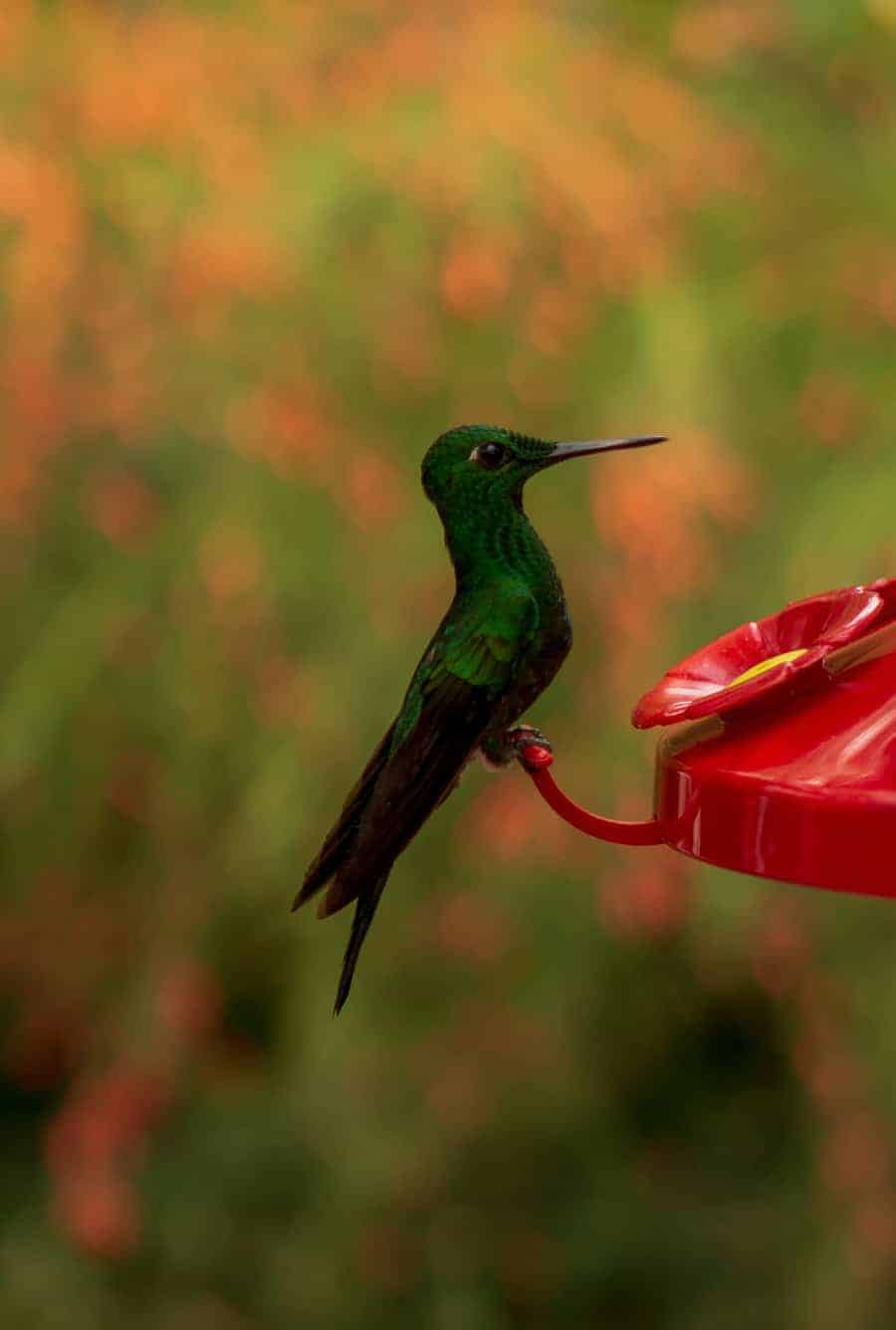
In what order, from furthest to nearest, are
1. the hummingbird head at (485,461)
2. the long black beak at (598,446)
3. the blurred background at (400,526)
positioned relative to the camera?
the blurred background at (400,526)
the hummingbird head at (485,461)
the long black beak at (598,446)

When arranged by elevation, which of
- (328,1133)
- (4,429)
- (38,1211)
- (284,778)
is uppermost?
(4,429)

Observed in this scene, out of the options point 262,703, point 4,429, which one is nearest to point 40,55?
point 4,429

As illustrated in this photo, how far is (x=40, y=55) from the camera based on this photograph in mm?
2523

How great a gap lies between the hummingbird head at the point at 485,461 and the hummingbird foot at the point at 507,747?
160mm

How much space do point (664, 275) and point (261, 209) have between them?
0.57 metres

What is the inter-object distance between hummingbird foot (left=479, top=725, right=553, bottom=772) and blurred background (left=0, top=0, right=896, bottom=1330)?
4.00 feet

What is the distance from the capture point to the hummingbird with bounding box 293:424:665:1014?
0.91 meters

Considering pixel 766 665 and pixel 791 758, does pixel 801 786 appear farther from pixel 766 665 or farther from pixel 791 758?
pixel 766 665

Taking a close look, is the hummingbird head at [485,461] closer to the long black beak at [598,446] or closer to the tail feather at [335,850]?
the long black beak at [598,446]

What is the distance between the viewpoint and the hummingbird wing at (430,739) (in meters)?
0.86

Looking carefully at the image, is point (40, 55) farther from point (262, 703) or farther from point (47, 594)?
point (262, 703)

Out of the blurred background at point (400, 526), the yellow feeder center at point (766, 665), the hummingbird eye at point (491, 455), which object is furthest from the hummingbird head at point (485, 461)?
the blurred background at point (400, 526)

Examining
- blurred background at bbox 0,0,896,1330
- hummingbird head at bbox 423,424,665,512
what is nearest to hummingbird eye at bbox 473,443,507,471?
hummingbird head at bbox 423,424,665,512

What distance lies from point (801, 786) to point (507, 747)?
8.2 inches
